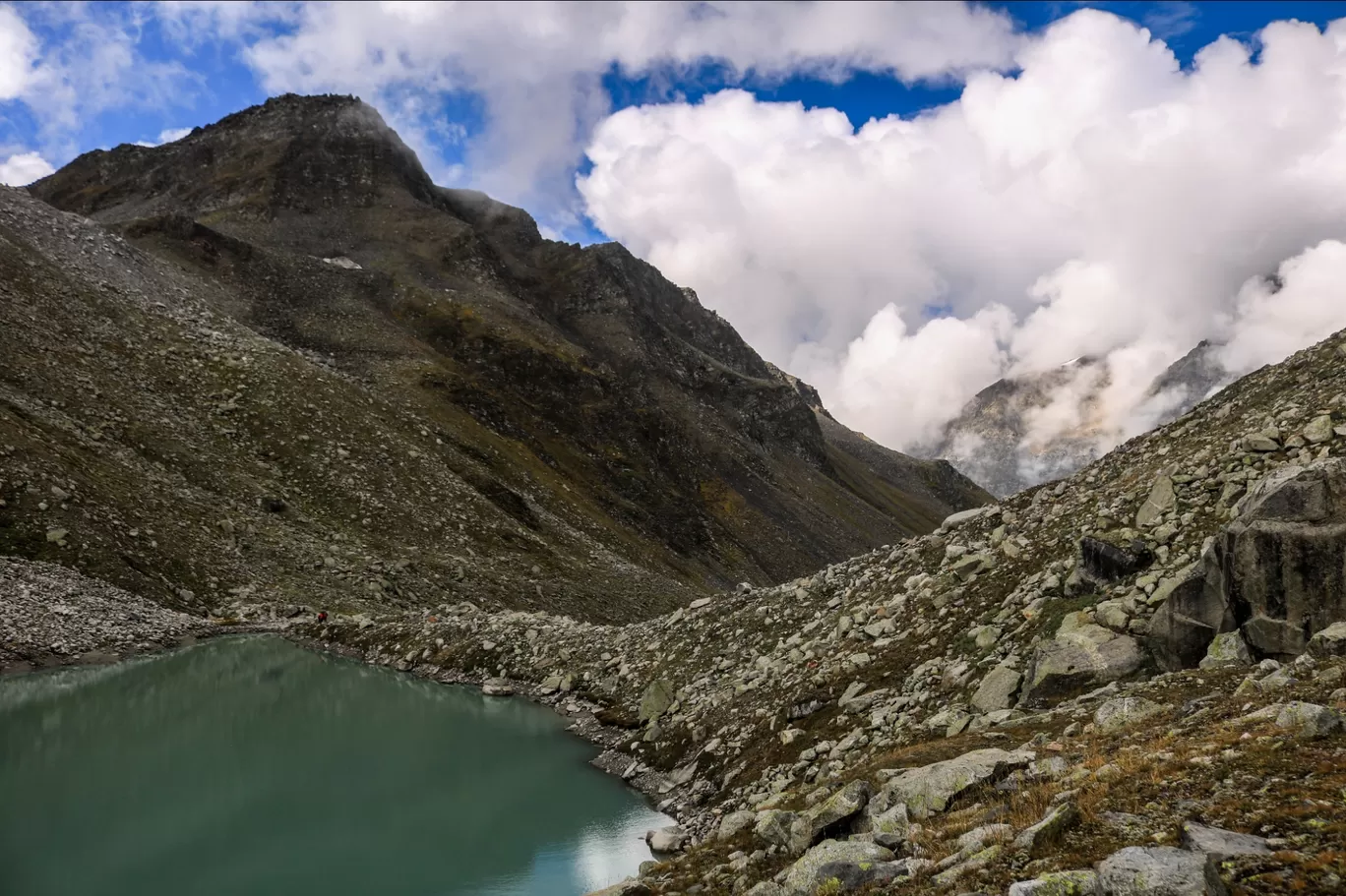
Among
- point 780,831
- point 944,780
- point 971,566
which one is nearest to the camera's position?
point 944,780

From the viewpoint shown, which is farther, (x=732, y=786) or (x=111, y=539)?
(x=111, y=539)

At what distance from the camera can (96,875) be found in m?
20.0

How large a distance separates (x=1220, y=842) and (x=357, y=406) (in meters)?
73.0

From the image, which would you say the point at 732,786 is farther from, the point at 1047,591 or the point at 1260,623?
the point at 1260,623

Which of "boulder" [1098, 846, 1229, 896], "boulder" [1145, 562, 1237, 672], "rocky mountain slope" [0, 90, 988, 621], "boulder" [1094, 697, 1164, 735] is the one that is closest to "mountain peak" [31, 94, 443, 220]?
"rocky mountain slope" [0, 90, 988, 621]

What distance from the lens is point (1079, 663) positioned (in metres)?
17.2

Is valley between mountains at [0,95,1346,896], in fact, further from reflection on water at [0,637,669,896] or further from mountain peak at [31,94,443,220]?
mountain peak at [31,94,443,220]

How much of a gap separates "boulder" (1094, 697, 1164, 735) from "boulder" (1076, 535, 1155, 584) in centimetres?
580

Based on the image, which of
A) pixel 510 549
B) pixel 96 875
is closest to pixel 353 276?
pixel 510 549

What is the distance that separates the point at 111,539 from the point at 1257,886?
164 feet

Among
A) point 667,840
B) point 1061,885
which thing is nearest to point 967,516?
point 667,840

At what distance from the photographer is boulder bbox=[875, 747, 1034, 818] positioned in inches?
477

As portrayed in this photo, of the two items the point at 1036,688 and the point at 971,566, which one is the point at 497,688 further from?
the point at 1036,688

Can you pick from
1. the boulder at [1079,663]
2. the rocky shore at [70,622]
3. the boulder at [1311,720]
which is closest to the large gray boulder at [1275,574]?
the boulder at [1079,663]
